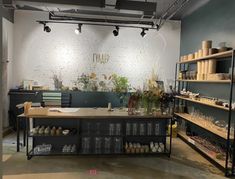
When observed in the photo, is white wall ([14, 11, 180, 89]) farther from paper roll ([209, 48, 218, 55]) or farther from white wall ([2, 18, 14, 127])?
paper roll ([209, 48, 218, 55])

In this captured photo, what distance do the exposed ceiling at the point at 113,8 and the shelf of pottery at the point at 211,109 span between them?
4.34ft

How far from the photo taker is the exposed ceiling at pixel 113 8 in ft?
14.8

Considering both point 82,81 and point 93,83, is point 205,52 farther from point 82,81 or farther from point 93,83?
point 82,81

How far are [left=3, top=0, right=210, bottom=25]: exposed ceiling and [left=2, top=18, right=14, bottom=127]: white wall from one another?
2.09 ft

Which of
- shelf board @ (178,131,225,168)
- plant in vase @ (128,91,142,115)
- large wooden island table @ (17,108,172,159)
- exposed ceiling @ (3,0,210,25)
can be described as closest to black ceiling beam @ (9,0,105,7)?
exposed ceiling @ (3,0,210,25)

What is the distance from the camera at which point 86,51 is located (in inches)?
255

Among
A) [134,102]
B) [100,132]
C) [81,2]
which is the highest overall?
[81,2]

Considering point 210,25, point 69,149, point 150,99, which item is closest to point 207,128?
point 150,99

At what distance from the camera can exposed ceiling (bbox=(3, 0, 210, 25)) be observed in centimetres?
450

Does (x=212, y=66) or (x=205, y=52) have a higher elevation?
(x=205, y=52)

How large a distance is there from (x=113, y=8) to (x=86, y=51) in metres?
1.92

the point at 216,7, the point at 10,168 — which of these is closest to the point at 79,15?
the point at 216,7

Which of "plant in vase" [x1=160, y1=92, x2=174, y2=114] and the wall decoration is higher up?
the wall decoration

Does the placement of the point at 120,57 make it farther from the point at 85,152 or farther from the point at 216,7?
the point at 85,152
